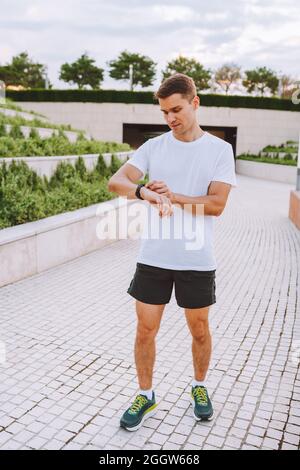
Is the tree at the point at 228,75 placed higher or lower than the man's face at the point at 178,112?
higher

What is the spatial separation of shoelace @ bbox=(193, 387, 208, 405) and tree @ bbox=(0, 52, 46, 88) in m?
51.6

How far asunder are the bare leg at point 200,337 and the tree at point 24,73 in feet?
169

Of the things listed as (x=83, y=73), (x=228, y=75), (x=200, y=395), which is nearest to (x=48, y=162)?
(x=200, y=395)

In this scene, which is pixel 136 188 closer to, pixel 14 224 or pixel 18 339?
pixel 18 339

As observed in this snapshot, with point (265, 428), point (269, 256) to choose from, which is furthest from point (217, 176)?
point (269, 256)

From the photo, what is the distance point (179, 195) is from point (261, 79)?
1957 inches

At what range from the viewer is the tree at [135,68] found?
1869 inches

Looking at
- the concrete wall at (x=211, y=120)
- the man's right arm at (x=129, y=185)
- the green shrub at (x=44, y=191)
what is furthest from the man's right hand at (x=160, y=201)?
the concrete wall at (x=211, y=120)

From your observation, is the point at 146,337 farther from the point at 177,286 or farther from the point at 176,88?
the point at 176,88

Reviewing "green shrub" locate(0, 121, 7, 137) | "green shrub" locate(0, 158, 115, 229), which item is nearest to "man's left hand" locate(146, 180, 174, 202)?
"green shrub" locate(0, 158, 115, 229)

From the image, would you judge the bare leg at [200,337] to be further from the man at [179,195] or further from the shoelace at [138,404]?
the shoelace at [138,404]

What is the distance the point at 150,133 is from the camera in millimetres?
39094

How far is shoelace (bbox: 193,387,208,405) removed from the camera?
3096mm
